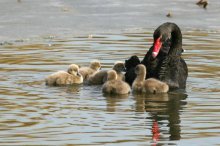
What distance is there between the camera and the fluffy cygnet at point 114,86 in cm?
1189

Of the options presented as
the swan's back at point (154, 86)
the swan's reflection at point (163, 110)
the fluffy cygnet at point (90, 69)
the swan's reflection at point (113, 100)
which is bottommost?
the swan's reflection at point (163, 110)

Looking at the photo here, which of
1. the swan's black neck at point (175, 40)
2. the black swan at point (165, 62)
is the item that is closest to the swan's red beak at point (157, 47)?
the black swan at point (165, 62)

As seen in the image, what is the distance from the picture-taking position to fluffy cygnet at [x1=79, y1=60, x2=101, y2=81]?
1312cm

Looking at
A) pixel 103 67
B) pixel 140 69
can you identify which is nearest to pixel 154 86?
pixel 140 69

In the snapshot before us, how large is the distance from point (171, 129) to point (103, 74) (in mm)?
3123

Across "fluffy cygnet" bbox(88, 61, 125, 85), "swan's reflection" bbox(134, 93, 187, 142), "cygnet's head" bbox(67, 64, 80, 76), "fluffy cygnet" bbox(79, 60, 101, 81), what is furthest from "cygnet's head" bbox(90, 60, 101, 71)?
"swan's reflection" bbox(134, 93, 187, 142)

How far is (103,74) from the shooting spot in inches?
503

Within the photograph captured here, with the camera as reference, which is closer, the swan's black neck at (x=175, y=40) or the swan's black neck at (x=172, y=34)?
the swan's black neck at (x=172, y=34)

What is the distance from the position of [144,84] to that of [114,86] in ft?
1.39

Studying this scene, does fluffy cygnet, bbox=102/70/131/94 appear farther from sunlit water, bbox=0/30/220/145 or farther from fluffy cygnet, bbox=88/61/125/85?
fluffy cygnet, bbox=88/61/125/85

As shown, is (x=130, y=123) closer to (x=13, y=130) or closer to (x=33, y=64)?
(x=13, y=130)

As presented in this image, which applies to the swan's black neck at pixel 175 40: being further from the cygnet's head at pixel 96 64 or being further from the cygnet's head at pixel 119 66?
the cygnet's head at pixel 96 64

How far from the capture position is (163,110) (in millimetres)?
10969

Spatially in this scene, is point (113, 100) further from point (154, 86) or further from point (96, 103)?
point (154, 86)
